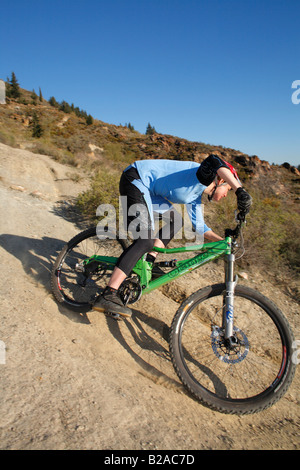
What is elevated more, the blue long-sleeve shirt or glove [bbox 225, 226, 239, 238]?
the blue long-sleeve shirt

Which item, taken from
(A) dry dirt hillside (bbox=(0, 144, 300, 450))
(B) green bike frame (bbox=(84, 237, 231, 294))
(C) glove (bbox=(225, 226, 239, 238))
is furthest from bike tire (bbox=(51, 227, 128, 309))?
(C) glove (bbox=(225, 226, 239, 238))

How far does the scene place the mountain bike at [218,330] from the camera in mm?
2018

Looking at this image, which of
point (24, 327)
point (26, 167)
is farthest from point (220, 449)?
point (26, 167)

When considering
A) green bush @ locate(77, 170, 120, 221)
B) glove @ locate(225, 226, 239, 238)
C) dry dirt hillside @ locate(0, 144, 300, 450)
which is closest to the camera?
dry dirt hillside @ locate(0, 144, 300, 450)

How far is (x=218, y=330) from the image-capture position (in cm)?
227

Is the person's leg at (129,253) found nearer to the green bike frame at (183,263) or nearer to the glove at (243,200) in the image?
the green bike frame at (183,263)

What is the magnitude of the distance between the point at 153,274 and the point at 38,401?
1547 millimetres

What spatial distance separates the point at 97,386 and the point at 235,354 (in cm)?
125

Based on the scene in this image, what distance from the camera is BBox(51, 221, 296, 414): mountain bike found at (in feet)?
6.62

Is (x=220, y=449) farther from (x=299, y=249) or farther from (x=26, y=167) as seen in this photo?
(x=26, y=167)

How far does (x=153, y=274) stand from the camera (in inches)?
111

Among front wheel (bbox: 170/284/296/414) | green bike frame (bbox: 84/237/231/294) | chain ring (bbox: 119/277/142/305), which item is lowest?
front wheel (bbox: 170/284/296/414)

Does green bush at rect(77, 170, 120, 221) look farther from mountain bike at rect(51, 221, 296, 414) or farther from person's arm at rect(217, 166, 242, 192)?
person's arm at rect(217, 166, 242, 192)

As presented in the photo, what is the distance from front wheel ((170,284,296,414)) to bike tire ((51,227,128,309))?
4.19 ft
